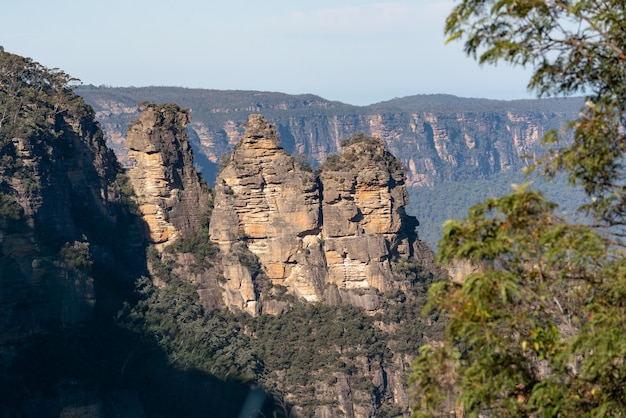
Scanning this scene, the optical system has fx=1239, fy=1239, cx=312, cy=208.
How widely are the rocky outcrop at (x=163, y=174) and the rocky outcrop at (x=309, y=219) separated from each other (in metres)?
1.47

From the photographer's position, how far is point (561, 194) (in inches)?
4594

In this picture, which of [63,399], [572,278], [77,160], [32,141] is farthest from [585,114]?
[77,160]

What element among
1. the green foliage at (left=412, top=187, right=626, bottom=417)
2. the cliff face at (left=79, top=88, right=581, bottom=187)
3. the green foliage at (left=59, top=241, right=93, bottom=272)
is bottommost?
the cliff face at (left=79, top=88, right=581, bottom=187)

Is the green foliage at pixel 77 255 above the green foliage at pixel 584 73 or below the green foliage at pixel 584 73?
below

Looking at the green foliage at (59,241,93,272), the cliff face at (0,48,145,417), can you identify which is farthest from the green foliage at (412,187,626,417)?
the green foliage at (59,241,93,272)

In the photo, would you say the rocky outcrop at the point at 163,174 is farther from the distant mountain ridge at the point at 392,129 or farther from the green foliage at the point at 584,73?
the distant mountain ridge at the point at 392,129

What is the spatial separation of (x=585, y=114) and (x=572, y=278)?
4.82 ft

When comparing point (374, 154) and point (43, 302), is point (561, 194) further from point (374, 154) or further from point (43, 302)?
point (43, 302)

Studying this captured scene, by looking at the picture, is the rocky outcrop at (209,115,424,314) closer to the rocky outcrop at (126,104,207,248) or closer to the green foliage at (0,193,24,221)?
the rocky outcrop at (126,104,207,248)

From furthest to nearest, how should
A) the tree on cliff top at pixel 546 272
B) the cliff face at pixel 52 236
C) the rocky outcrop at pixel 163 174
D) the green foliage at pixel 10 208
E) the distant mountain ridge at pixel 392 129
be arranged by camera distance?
1. the distant mountain ridge at pixel 392 129
2. the rocky outcrop at pixel 163 174
3. the green foliage at pixel 10 208
4. the cliff face at pixel 52 236
5. the tree on cliff top at pixel 546 272

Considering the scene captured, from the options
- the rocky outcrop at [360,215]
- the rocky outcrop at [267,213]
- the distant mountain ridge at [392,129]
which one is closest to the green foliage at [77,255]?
the rocky outcrop at [267,213]

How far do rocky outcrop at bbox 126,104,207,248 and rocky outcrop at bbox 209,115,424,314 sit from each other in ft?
4.82

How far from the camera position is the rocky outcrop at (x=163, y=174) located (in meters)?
42.8

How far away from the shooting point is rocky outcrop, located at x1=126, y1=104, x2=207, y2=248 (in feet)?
140
